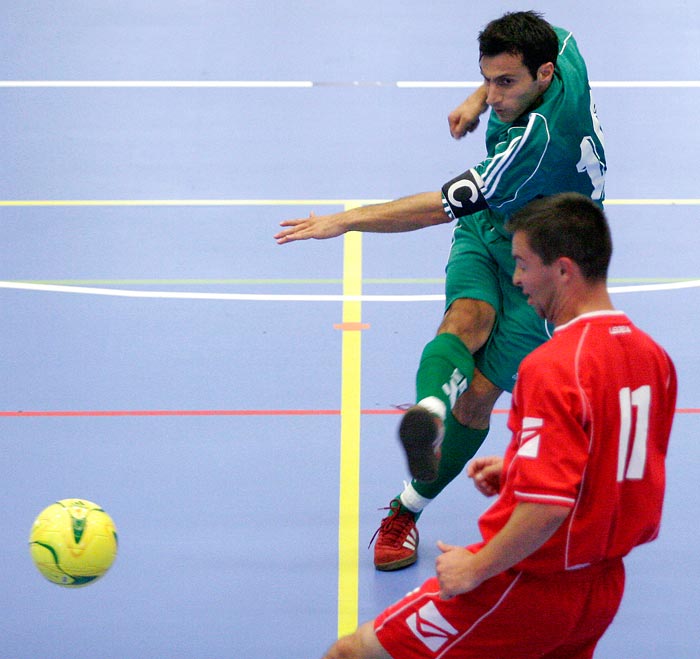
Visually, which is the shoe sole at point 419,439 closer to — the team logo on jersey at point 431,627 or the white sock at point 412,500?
the team logo on jersey at point 431,627

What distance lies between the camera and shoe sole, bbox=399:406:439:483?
3.54 meters

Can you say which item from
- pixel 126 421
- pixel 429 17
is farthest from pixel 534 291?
pixel 429 17

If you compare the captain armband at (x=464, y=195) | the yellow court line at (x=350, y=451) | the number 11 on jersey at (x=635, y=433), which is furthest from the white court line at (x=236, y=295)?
the number 11 on jersey at (x=635, y=433)

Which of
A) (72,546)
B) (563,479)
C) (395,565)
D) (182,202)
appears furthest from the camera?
(182,202)

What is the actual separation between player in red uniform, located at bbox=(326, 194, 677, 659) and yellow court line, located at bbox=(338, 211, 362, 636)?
4.43 feet

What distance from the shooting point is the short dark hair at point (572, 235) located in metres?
2.78

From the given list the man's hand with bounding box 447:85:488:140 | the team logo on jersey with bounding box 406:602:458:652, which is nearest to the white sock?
the man's hand with bounding box 447:85:488:140

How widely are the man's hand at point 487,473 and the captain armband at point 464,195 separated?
1.30m

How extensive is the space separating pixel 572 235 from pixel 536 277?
0.44 ft

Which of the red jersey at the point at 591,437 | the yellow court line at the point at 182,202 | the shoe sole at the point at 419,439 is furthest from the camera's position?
the yellow court line at the point at 182,202

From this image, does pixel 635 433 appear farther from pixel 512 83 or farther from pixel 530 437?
pixel 512 83

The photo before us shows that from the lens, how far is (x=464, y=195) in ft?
13.9

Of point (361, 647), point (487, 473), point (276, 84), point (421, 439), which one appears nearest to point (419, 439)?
point (421, 439)

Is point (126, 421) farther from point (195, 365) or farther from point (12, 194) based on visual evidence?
point (12, 194)
